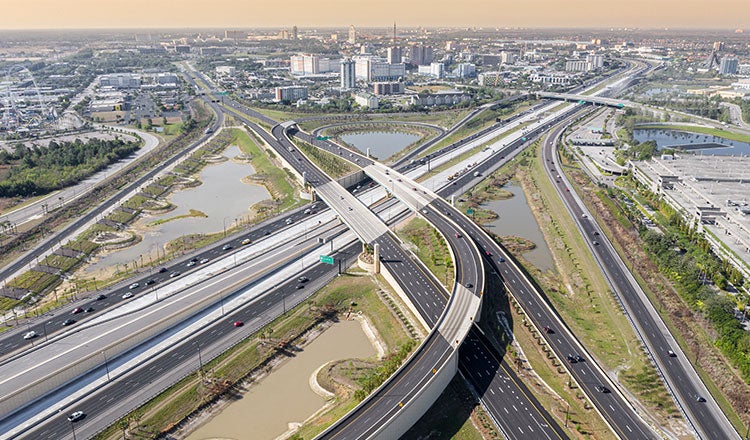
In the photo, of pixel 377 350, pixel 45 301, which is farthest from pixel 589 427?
pixel 45 301

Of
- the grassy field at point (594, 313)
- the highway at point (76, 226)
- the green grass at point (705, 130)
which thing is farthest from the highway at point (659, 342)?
the green grass at point (705, 130)

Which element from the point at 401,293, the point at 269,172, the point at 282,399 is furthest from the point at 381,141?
the point at 282,399

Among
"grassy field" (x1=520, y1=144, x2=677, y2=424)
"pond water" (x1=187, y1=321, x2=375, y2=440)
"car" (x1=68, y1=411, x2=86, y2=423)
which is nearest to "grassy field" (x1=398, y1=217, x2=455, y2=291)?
"grassy field" (x1=520, y1=144, x2=677, y2=424)

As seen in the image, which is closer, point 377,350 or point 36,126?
point 377,350

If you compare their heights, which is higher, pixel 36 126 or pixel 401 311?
pixel 36 126

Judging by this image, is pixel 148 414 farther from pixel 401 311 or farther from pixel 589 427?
pixel 589 427

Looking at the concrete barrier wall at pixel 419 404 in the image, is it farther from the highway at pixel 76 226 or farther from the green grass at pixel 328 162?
the green grass at pixel 328 162
